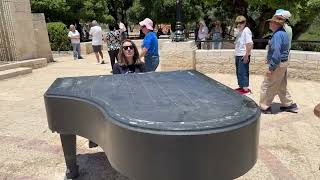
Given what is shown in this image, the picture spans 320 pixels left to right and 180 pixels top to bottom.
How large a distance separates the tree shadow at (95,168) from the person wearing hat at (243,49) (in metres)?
3.93

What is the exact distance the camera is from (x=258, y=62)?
9.70m

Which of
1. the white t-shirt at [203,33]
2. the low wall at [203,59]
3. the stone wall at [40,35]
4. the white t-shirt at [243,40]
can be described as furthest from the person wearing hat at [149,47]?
the white t-shirt at [203,33]

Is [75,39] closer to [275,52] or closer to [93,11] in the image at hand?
[275,52]

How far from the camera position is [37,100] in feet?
25.6

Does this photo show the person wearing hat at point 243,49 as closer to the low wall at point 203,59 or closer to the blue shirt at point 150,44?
the blue shirt at point 150,44

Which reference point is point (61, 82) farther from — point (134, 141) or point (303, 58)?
point (303, 58)

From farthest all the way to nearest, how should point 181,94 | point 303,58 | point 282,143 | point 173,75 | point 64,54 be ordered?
point 64,54, point 303,58, point 282,143, point 173,75, point 181,94

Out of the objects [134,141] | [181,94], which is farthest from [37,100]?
[134,141]

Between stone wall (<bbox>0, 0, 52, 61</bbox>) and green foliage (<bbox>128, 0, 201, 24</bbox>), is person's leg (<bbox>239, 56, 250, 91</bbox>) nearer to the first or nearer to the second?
stone wall (<bbox>0, 0, 52, 61</bbox>)

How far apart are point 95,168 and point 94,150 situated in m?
0.57

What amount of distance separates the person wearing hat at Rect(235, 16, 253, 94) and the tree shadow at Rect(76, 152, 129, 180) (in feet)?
12.9

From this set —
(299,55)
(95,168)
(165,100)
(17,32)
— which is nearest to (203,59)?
(299,55)

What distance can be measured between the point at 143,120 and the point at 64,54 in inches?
621

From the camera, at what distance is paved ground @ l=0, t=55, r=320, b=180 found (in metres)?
4.09
